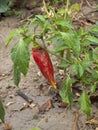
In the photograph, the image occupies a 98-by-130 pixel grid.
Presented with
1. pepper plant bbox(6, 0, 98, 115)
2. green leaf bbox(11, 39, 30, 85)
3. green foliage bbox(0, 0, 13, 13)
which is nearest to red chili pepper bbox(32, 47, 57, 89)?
pepper plant bbox(6, 0, 98, 115)

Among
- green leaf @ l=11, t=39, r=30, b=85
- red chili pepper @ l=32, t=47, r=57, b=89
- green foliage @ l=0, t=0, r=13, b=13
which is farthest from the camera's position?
green foliage @ l=0, t=0, r=13, b=13

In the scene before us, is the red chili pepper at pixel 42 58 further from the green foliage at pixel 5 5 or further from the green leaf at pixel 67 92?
the green foliage at pixel 5 5

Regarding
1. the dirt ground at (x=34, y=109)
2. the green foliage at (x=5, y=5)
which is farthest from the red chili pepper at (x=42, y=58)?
the green foliage at (x=5, y=5)

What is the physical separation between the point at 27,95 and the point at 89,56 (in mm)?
617

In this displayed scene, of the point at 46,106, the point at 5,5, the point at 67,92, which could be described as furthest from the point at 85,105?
the point at 5,5

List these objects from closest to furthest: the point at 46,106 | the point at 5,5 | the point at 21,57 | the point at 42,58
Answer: the point at 21,57 → the point at 42,58 → the point at 46,106 → the point at 5,5

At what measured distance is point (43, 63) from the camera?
1.75m

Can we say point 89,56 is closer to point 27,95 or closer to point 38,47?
point 38,47

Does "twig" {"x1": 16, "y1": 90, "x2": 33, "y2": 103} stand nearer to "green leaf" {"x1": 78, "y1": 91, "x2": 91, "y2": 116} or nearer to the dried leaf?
the dried leaf

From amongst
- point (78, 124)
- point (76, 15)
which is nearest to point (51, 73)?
point (78, 124)

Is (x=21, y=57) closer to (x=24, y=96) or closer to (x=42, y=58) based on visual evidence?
(x=42, y=58)

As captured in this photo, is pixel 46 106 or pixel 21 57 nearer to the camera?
pixel 21 57

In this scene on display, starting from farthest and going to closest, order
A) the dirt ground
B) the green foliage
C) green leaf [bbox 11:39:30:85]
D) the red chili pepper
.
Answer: the green foliage < the dirt ground < the red chili pepper < green leaf [bbox 11:39:30:85]

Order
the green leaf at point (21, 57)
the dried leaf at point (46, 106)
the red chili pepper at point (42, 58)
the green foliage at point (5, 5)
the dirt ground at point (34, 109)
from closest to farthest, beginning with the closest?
the green leaf at point (21, 57), the red chili pepper at point (42, 58), the dirt ground at point (34, 109), the dried leaf at point (46, 106), the green foliage at point (5, 5)
